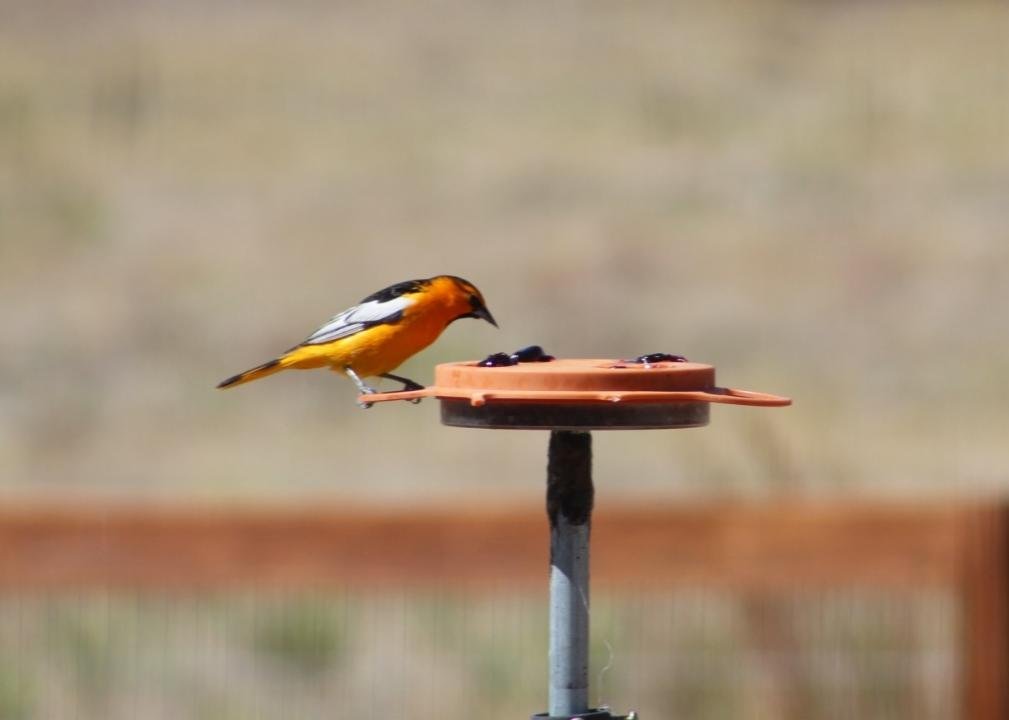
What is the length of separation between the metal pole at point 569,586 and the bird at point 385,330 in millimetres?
1471

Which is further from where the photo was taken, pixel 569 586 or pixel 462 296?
pixel 462 296

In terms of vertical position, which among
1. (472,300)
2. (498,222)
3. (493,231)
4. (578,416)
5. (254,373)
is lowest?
(578,416)

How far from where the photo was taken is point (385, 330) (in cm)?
539

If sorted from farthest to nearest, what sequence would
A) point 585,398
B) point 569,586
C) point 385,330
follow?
point 385,330 → point 569,586 → point 585,398

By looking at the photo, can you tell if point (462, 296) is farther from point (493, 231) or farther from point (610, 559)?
point (493, 231)

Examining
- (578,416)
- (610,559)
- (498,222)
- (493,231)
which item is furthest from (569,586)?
(498,222)

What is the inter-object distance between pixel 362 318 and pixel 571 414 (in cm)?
182

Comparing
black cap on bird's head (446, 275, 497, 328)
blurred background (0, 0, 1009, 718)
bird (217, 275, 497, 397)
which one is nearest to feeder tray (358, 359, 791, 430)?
bird (217, 275, 497, 397)

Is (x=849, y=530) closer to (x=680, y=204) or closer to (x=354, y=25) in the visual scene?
(x=680, y=204)

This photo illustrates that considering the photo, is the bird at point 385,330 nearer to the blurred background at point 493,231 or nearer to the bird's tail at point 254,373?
the bird's tail at point 254,373

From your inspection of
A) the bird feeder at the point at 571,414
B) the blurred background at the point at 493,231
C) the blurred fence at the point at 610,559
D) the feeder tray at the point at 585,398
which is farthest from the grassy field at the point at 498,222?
the feeder tray at the point at 585,398

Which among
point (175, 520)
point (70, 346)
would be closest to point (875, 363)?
point (70, 346)

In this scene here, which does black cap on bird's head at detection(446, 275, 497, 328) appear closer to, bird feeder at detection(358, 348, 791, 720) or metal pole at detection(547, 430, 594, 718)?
bird feeder at detection(358, 348, 791, 720)

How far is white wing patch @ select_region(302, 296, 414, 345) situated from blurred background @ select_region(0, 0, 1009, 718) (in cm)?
217
